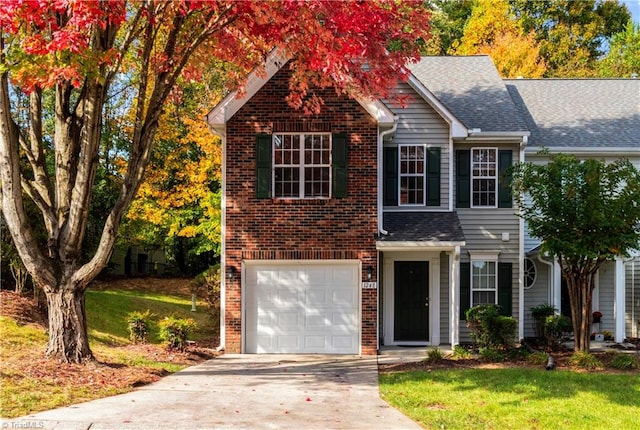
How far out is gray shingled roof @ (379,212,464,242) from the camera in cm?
1494

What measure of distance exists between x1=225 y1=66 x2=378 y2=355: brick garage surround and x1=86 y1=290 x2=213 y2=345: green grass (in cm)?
283

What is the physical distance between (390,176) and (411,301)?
3.15 meters

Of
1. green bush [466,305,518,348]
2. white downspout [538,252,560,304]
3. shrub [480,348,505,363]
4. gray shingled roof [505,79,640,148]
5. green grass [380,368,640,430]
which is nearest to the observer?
green grass [380,368,640,430]

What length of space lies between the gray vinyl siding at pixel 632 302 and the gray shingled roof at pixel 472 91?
211 inches

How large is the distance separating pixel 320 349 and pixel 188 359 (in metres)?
3.02

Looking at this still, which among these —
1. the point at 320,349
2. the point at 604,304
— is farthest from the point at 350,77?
the point at 604,304

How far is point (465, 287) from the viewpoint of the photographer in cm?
1655

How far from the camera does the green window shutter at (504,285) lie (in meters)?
16.4

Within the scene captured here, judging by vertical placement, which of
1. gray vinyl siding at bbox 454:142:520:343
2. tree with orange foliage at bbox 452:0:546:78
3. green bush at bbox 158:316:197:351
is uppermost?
tree with orange foliage at bbox 452:0:546:78

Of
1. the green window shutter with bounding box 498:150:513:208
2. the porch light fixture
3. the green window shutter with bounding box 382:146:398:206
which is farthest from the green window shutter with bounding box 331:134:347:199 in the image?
the green window shutter with bounding box 498:150:513:208

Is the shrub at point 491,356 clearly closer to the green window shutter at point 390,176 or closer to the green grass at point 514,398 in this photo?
the green grass at point 514,398

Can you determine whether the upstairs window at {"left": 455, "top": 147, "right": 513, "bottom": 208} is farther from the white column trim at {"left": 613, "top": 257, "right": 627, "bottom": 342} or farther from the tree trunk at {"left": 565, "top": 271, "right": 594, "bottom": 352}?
the white column trim at {"left": 613, "top": 257, "right": 627, "bottom": 342}

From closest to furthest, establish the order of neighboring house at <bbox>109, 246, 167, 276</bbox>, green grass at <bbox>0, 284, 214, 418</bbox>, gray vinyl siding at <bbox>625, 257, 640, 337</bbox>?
green grass at <bbox>0, 284, 214, 418</bbox> < gray vinyl siding at <bbox>625, 257, 640, 337</bbox> < neighboring house at <bbox>109, 246, 167, 276</bbox>

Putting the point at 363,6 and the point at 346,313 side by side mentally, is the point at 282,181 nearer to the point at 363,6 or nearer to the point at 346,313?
the point at 346,313
